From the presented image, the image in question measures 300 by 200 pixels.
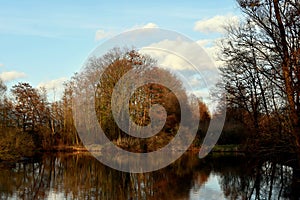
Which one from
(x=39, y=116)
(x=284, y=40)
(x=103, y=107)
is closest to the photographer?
(x=284, y=40)

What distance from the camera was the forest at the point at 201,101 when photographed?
51.1 ft

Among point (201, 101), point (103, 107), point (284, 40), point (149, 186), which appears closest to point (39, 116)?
point (103, 107)

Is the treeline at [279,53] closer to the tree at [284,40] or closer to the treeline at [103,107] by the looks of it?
the tree at [284,40]

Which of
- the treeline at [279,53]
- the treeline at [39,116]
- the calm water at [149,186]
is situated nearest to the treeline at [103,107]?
the treeline at [39,116]

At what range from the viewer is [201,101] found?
43.8 meters

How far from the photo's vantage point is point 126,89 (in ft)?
115

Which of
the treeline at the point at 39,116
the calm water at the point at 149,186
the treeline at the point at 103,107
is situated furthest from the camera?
the treeline at the point at 39,116

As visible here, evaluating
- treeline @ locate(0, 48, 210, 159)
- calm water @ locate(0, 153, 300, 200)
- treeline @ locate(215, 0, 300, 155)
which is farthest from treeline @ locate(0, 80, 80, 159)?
treeline @ locate(215, 0, 300, 155)

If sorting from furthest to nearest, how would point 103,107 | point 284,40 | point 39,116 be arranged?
point 39,116 < point 103,107 < point 284,40

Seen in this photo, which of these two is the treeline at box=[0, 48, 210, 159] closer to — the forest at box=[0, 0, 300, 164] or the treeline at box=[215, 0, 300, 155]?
the forest at box=[0, 0, 300, 164]

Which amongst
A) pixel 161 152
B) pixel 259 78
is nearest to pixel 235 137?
pixel 161 152

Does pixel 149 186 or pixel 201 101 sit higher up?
pixel 201 101

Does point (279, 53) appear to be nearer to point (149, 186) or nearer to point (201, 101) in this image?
point (149, 186)

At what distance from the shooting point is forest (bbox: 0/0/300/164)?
15578 mm
